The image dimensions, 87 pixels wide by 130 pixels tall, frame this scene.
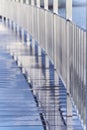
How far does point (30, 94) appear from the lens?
646cm

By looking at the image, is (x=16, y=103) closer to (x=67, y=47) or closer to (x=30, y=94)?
(x=30, y=94)

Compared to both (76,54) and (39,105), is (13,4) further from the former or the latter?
(76,54)

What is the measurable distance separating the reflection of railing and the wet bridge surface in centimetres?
25

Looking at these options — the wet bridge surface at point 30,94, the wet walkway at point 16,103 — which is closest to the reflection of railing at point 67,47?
the wet bridge surface at point 30,94

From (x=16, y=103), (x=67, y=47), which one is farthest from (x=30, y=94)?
(x=67, y=47)

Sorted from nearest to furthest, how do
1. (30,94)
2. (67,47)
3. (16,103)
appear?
(67,47) < (16,103) < (30,94)

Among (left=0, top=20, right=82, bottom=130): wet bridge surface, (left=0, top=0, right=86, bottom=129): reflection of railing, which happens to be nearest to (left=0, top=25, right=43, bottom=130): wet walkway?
(left=0, top=20, right=82, bottom=130): wet bridge surface

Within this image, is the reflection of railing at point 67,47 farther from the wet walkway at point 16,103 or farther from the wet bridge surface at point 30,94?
the wet walkway at point 16,103

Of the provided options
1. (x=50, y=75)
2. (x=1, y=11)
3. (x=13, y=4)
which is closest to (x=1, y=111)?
(x=50, y=75)

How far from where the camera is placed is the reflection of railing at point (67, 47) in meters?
4.30

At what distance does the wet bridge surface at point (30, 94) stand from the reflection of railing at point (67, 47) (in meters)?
0.25

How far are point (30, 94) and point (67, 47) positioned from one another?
1.21 m

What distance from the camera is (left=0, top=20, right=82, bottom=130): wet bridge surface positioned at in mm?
5160

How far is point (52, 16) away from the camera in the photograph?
25.1 feet
